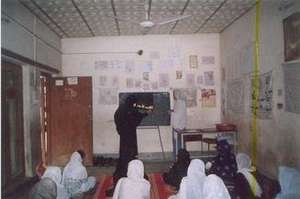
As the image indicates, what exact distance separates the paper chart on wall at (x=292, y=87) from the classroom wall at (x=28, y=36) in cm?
260

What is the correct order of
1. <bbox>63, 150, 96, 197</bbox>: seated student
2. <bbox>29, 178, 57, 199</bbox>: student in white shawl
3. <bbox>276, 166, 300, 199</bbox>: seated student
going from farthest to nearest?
<bbox>63, 150, 96, 197</bbox>: seated student → <bbox>29, 178, 57, 199</bbox>: student in white shawl → <bbox>276, 166, 300, 199</bbox>: seated student

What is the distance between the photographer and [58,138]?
5.45m

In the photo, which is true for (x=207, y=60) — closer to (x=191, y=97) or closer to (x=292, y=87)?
(x=191, y=97)

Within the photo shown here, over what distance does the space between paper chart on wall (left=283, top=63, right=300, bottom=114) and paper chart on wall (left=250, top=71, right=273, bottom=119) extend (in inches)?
15.6

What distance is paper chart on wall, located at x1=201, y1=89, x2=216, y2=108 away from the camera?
572 centimetres

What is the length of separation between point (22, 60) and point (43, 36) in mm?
945

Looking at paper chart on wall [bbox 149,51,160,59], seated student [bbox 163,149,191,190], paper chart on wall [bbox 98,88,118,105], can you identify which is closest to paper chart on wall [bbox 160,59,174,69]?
paper chart on wall [bbox 149,51,160,59]

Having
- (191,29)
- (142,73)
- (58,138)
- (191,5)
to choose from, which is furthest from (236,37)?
(58,138)

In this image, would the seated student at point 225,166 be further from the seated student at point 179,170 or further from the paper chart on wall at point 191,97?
the paper chart on wall at point 191,97

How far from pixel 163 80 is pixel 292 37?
2672 millimetres

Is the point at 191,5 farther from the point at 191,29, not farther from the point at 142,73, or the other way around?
the point at 142,73

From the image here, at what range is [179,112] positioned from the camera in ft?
17.0

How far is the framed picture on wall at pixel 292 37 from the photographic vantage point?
3.18m

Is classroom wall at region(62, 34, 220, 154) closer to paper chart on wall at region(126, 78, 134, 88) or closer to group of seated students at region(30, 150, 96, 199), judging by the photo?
paper chart on wall at region(126, 78, 134, 88)
